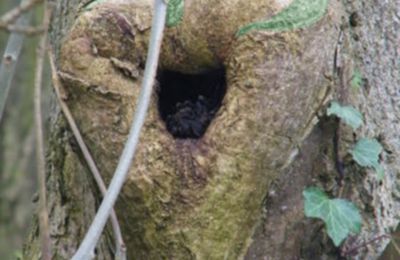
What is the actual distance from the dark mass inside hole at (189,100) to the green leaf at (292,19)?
0.10 m

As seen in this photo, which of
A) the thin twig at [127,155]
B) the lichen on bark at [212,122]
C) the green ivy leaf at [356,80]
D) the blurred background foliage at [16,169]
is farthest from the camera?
the blurred background foliage at [16,169]

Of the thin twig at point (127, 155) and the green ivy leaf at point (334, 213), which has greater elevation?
the thin twig at point (127, 155)

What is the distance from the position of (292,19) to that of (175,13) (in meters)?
0.16

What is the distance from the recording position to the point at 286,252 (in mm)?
1117

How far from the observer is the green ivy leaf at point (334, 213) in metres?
1.09

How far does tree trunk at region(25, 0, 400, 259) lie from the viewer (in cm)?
105

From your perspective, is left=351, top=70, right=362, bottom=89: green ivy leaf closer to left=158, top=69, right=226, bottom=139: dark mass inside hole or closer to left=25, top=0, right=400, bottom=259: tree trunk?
left=25, top=0, right=400, bottom=259: tree trunk

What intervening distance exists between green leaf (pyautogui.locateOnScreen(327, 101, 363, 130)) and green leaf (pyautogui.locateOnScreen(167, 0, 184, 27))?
9.7 inches

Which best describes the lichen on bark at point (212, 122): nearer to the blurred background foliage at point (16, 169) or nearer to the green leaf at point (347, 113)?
the green leaf at point (347, 113)

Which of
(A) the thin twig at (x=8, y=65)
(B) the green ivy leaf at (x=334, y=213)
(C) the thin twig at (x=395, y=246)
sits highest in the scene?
(A) the thin twig at (x=8, y=65)

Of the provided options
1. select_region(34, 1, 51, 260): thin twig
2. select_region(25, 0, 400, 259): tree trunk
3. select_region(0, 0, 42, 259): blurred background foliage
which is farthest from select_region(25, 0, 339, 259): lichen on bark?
select_region(0, 0, 42, 259): blurred background foliage

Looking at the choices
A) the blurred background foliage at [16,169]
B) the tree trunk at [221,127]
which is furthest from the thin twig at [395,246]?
the blurred background foliage at [16,169]

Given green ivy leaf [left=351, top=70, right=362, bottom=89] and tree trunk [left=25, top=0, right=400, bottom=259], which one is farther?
green ivy leaf [left=351, top=70, right=362, bottom=89]

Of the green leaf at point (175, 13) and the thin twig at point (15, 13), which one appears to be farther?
the green leaf at point (175, 13)
